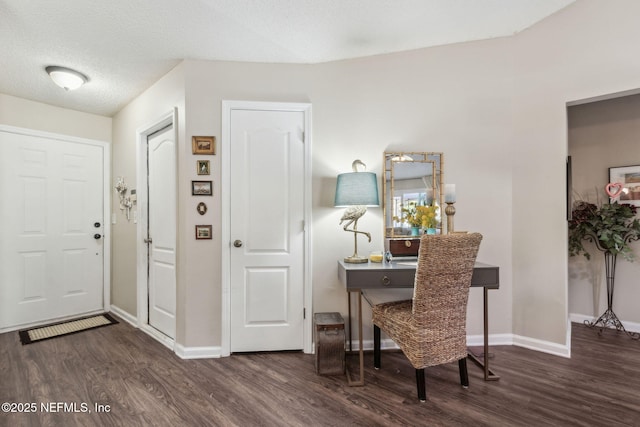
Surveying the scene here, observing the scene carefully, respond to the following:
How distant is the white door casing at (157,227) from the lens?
8.80 ft

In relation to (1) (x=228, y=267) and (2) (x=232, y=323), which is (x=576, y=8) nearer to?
(1) (x=228, y=267)

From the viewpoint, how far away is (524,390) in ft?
6.23

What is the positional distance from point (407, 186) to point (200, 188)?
5.77 ft

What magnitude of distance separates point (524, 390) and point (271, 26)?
304 centimetres

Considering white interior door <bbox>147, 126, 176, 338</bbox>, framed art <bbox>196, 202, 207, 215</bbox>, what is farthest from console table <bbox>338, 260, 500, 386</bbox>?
white interior door <bbox>147, 126, 176, 338</bbox>

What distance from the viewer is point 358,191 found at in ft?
7.30

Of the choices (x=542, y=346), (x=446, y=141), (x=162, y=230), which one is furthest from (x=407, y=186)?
(x=162, y=230)

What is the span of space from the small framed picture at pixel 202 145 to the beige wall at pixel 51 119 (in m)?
2.04

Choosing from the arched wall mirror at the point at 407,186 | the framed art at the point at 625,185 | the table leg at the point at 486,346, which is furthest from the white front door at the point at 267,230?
the framed art at the point at 625,185

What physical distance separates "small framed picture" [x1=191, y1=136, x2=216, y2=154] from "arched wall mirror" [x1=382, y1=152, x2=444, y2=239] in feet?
4.85

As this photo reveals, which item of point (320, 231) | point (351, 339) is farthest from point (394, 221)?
point (351, 339)

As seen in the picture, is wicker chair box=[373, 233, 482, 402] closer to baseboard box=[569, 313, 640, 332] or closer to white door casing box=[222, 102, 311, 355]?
white door casing box=[222, 102, 311, 355]

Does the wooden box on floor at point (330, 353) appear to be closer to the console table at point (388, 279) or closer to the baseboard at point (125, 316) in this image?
the console table at point (388, 279)

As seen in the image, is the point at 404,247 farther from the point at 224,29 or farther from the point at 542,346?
the point at 224,29
